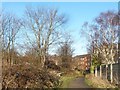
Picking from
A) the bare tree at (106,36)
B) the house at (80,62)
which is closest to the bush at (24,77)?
the bare tree at (106,36)

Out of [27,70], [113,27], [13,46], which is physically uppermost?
[113,27]

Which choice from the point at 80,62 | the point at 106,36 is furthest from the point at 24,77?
the point at 80,62

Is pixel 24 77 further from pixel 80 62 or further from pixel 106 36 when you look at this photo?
pixel 80 62

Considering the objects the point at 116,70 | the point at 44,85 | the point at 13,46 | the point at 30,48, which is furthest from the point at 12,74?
the point at 30,48

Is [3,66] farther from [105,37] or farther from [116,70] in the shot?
[105,37]

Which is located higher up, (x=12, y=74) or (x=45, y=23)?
(x=45, y=23)

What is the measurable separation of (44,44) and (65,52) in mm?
9469

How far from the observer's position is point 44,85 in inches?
475

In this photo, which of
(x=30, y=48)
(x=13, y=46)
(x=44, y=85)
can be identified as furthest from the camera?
(x=30, y=48)

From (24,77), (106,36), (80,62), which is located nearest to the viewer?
(24,77)

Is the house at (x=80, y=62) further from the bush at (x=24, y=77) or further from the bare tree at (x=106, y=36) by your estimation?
the bush at (x=24, y=77)

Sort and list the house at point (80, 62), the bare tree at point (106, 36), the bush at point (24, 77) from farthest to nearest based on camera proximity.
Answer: the house at point (80, 62) < the bare tree at point (106, 36) < the bush at point (24, 77)

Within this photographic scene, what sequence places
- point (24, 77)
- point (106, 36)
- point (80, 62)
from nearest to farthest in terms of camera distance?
point (24, 77) → point (106, 36) → point (80, 62)

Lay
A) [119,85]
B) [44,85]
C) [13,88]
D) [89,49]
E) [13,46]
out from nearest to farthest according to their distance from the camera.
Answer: [13,88], [44,85], [119,85], [13,46], [89,49]
